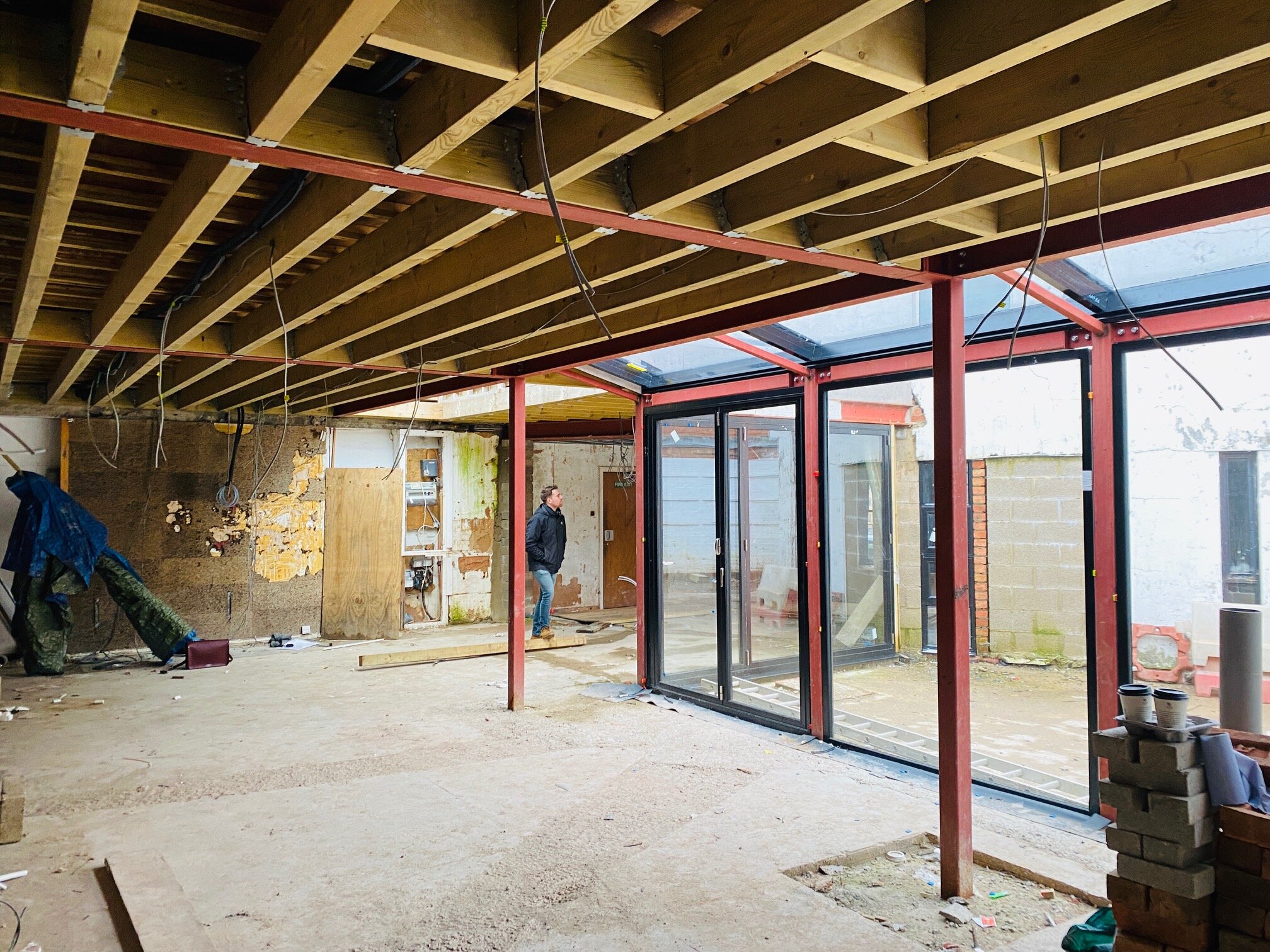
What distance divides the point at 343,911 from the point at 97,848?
1434 millimetres

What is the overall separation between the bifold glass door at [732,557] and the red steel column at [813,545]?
0.30 feet

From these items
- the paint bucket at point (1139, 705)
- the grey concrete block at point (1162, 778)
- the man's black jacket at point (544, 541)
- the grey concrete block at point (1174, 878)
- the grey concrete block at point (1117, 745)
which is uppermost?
the man's black jacket at point (544, 541)

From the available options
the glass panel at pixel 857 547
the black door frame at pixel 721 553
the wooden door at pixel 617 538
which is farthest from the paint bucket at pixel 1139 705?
the wooden door at pixel 617 538

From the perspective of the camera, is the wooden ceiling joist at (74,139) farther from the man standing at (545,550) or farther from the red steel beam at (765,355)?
the man standing at (545,550)

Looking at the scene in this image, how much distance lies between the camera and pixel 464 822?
4.20 metres

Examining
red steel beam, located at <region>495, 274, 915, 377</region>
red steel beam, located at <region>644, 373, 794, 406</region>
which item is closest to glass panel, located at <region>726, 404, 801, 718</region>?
red steel beam, located at <region>644, 373, 794, 406</region>

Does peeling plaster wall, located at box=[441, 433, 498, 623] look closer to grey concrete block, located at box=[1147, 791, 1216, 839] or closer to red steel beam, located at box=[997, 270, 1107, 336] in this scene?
red steel beam, located at box=[997, 270, 1107, 336]

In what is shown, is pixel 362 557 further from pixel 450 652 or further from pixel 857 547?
pixel 857 547

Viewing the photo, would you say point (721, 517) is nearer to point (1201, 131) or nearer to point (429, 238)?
point (429, 238)

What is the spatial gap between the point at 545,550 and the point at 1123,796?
7.18m

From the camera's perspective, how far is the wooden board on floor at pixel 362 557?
9.80m

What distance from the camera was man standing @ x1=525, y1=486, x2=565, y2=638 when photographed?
952 centimetres

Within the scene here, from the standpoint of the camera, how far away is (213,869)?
3.67 m

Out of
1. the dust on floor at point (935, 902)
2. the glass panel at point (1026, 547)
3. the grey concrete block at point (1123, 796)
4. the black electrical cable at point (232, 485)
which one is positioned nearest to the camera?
the grey concrete block at point (1123, 796)
